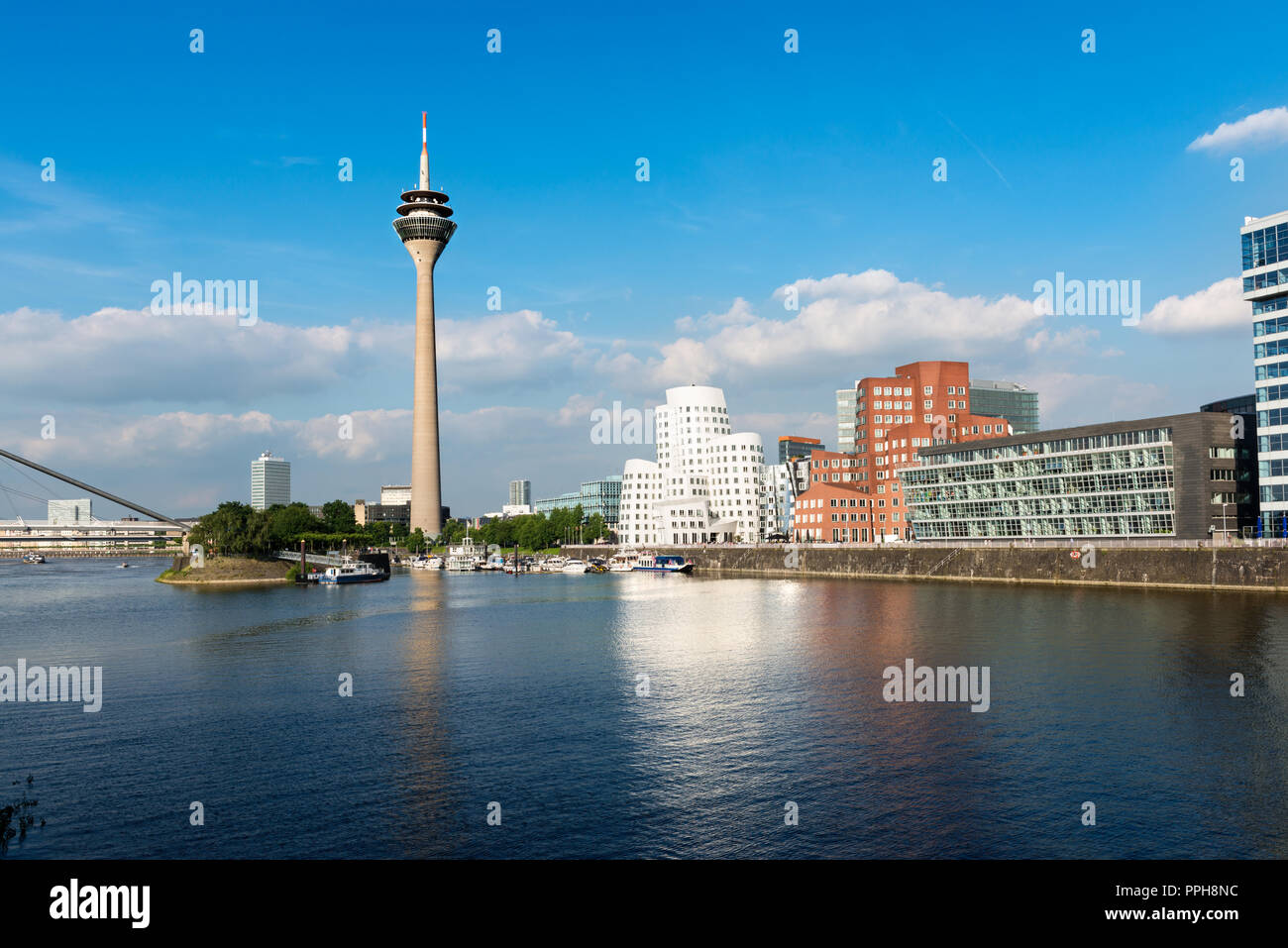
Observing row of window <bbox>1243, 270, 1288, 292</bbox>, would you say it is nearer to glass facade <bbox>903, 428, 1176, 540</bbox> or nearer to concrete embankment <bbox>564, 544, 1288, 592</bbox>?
glass facade <bbox>903, 428, 1176, 540</bbox>

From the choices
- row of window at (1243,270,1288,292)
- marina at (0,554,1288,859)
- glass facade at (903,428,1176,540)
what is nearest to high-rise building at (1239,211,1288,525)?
row of window at (1243,270,1288,292)

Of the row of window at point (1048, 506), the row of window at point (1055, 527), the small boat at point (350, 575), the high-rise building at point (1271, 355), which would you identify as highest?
the high-rise building at point (1271, 355)

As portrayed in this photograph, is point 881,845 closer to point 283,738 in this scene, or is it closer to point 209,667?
point 283,738

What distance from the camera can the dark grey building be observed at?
11862 cm

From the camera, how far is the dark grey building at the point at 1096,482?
119 metres

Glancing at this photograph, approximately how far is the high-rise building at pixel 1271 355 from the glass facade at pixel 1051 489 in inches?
465

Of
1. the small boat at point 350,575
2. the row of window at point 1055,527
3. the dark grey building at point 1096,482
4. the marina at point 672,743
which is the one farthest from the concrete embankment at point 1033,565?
the small boat at point 350,575

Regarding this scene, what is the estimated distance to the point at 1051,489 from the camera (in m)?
142

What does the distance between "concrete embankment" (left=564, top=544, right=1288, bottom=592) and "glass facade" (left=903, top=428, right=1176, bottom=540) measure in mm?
13212

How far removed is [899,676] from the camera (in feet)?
176

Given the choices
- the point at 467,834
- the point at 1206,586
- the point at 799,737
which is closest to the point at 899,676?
the point at 799,737

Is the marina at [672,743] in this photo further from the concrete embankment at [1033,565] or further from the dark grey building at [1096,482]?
the dark grey building at [1096,482]
